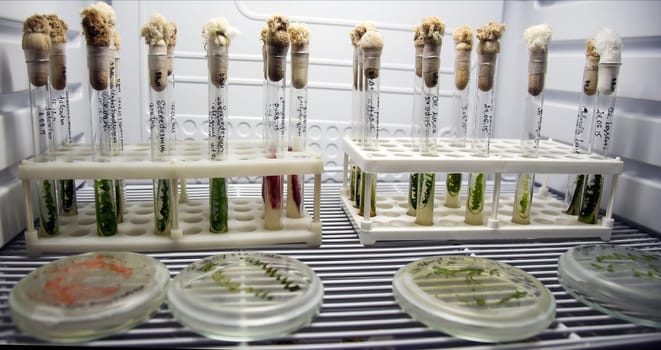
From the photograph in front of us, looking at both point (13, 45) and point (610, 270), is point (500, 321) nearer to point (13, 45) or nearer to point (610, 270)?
point (610, 270)

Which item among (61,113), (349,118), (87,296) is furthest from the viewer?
(349,118)

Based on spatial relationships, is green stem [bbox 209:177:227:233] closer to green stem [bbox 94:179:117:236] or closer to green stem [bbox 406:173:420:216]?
green stem [bbox 94:179:117:236]

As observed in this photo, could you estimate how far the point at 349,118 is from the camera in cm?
150

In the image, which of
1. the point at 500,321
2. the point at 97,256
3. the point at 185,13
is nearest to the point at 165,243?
the point at 97,256

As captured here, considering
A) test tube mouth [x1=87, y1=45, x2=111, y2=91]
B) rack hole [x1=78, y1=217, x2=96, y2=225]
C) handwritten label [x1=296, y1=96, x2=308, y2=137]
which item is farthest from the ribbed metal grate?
test tube mouth [x1=87, y1=45, x2=111, y2=91]

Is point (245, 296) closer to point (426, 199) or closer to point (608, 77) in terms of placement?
point (426, 199)

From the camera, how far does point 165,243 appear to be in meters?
0.92

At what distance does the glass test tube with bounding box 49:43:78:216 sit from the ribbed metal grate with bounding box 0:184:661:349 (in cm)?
11

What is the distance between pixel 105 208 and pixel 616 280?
0.86m

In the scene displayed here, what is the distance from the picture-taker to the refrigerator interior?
690mm

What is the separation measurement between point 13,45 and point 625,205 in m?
1.33

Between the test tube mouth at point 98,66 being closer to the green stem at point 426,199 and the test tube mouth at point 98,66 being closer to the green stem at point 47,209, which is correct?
the green stem at point 47,209

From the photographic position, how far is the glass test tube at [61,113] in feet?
3.06

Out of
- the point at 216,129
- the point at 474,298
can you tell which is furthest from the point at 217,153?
the point at 474,298
